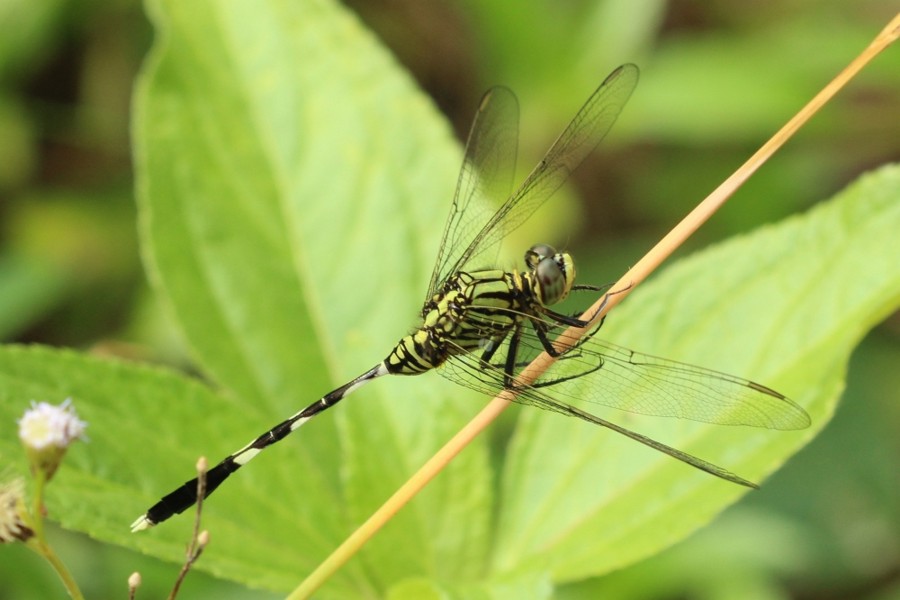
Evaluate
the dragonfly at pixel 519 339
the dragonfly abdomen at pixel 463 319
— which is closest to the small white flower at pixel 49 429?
the dragonfly at pixel 519 339

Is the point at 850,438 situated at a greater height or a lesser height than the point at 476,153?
lesser

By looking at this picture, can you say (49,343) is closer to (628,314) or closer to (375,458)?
(375,458)

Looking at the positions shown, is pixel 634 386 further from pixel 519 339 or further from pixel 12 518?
pixel 12 518

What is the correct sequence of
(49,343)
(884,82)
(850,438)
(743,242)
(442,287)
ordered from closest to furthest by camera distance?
(743,242)
(442,287)
(850,438)
(49,343)
(884,82)

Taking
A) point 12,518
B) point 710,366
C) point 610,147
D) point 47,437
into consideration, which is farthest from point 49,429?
point 610,147

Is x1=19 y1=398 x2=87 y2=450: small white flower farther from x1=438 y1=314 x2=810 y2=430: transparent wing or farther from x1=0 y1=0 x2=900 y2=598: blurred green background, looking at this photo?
x1=0 y1=0 x2=900 y2=598: blurred green background

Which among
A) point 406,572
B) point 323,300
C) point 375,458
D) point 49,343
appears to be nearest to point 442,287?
point 323,300

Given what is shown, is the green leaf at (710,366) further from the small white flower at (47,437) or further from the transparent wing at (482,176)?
the small white flower at (47,437)
